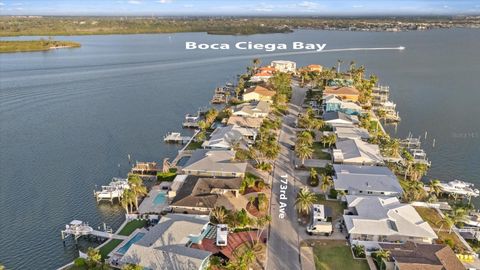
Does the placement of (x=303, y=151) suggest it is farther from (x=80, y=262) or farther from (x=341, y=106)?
(x=80, y=262)

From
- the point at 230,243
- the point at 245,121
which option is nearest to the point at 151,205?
the point at 230,243

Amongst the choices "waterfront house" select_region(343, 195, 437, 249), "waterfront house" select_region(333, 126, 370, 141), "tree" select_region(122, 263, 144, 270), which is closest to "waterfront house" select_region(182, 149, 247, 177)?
"waterfront house" select_region(343, 195, 437, 249)

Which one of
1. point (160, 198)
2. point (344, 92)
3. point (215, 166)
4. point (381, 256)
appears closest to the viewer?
point (381, 256)

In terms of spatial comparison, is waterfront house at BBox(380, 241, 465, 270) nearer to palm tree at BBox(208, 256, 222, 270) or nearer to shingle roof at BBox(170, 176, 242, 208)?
palm tree at BBox(208, 256, 222, 270)

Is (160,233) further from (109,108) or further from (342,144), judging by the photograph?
(109,108)

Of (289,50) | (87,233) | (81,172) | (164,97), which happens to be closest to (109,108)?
(164,97)

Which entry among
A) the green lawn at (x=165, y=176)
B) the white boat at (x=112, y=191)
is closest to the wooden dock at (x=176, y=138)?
the green lawn at (x=165, y=176)

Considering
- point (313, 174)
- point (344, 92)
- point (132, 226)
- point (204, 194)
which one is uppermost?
point (344, 92)
